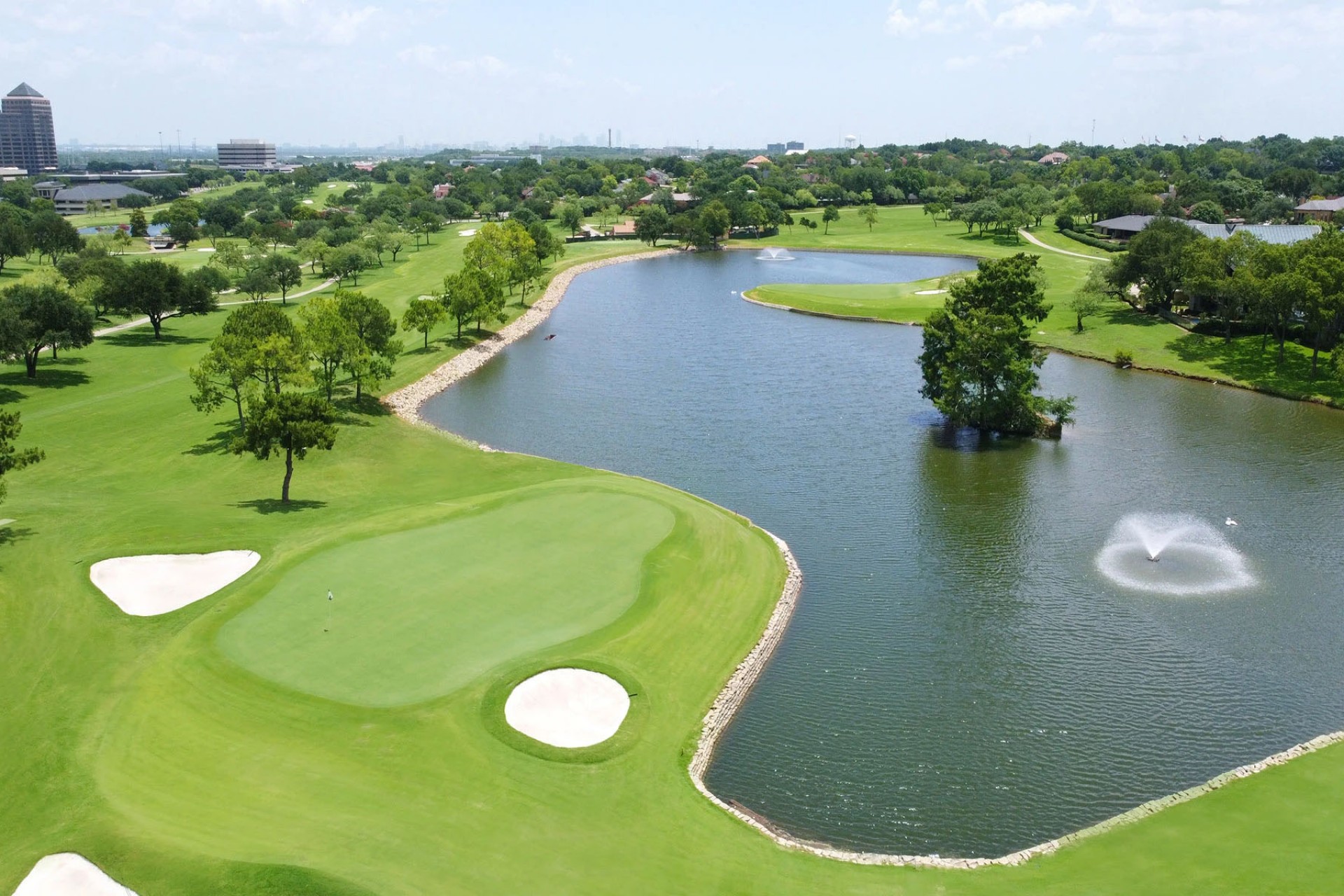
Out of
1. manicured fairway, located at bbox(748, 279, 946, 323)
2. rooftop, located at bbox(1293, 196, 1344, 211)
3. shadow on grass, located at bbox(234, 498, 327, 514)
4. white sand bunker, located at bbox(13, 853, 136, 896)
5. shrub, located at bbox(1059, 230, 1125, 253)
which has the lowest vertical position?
white sand bunker, located at bbox(13, 853, 136, 896)

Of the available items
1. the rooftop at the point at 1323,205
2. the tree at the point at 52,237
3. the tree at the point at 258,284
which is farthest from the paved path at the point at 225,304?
the rooftop at the point at 1323,205

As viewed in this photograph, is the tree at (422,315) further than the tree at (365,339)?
Yes

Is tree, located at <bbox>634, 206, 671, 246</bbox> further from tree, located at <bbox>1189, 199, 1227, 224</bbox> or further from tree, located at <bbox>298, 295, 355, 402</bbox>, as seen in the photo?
tree, located at <bbox>298, 295, 355, 402</bbox>

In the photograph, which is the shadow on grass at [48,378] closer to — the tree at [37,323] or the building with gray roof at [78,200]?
the tree at [37,323]

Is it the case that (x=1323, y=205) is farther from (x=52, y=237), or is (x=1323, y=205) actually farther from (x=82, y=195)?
(x=82, y=195)

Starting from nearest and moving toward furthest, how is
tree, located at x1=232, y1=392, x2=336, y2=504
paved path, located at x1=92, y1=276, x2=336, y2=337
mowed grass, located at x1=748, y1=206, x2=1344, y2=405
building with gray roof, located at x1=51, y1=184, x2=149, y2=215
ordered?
tree, located at x1=232, y1=392, x2=336, y2=504 < mowed grass, located at x1=748, y1=206, x2=1344, y2=405 < paved path, located at x1=92, y1=276, x2=336, y2=337 < building with gray roof, located at x1=51, y1=184, x2=149, y2=215

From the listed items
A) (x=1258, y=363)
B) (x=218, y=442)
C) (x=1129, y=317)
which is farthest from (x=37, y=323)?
(x=1129, y=317)

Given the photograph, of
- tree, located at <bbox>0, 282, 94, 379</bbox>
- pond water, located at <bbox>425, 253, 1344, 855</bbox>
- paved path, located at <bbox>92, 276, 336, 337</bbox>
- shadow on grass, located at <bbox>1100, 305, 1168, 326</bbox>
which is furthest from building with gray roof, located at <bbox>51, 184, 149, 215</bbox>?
shadow on grass, located at <bbox>1100, 305, 1168, 326</bbox>
